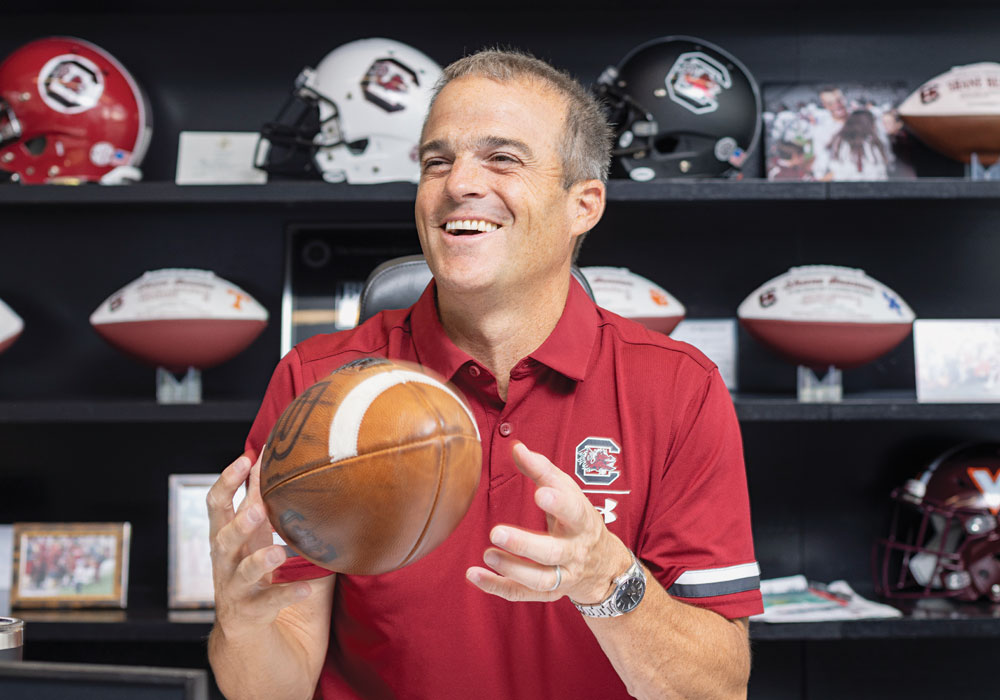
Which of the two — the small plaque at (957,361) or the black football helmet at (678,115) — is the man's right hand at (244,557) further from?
the small plaque at (957,361)

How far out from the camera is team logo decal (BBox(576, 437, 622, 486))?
1226 mm

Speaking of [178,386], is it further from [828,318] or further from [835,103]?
[835,103]

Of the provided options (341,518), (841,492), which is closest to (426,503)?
(341,518)

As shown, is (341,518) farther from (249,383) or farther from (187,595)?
(249,383)

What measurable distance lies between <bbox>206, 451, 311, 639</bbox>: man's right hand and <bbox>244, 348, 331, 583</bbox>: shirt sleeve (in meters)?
0.15

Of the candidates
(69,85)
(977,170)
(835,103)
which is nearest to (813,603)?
(977,170)

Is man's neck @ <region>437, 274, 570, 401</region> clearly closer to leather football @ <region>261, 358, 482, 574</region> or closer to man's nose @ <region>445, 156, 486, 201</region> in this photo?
man's nose @ <region>445, 156, 486, 201</region>

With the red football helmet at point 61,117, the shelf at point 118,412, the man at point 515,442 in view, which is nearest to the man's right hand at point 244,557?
the man at point 515,442

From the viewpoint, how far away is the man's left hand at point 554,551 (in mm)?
811

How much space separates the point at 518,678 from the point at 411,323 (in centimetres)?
48

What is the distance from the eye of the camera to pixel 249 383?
7.57 feet

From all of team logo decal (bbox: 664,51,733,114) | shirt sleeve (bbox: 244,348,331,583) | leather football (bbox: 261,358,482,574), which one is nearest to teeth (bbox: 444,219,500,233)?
shirt sleeve (bbox: 244,348,331,583)

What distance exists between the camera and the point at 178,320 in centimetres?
196

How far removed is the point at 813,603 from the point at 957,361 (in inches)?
23.6
